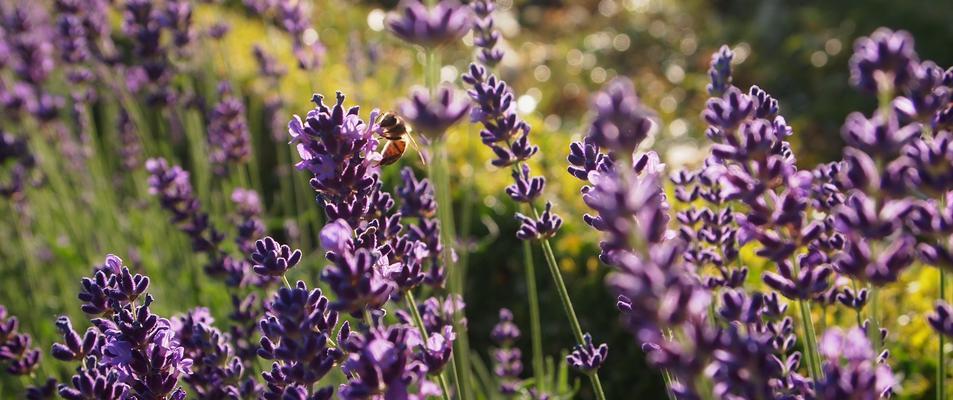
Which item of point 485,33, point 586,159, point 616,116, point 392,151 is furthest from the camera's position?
point 485,33

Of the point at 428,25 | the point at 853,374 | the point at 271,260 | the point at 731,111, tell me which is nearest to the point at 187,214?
the point at 271,260

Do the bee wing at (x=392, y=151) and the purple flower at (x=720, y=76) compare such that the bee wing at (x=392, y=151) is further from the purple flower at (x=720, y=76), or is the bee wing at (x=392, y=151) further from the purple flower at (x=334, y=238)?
the purple flower at (x=334, y=238)

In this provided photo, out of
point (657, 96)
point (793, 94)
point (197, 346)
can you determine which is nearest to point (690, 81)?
point (657, 96)

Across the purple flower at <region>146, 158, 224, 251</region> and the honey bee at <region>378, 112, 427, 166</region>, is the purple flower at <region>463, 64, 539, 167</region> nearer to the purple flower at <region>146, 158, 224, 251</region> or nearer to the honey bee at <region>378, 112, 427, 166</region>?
the honey bee at <region>378, 112, 427, 166</region>

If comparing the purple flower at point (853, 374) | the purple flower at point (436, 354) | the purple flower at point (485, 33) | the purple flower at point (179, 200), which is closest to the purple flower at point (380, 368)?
the purple flower at point (436, 354)

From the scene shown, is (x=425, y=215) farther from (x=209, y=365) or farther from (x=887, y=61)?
(x=887, y=61)
